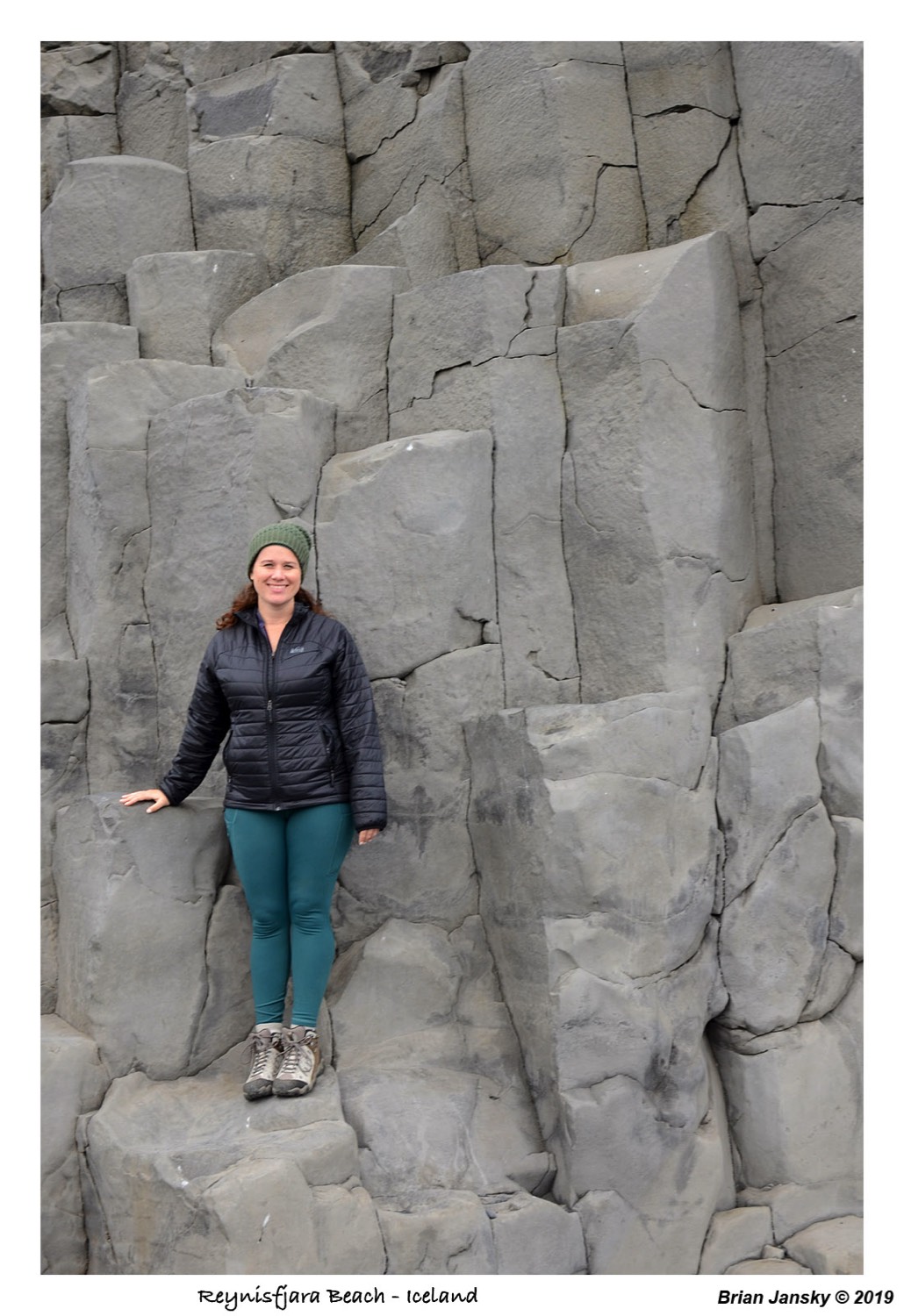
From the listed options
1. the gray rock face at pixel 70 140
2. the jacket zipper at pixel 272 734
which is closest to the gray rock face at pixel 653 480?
the jacket zipper at pixel 272 734

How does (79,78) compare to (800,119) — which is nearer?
(800,119)

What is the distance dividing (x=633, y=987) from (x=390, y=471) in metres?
2.16

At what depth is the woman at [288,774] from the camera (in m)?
4.18

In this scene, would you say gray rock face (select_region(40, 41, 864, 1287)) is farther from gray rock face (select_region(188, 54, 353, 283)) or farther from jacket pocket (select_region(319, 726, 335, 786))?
jacket pocket (select_region(319, 726, 335, 786))

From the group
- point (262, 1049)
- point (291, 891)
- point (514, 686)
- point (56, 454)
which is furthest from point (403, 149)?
point (262, 1049)

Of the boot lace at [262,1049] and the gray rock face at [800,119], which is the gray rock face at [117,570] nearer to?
the boot lace at [262,1049]

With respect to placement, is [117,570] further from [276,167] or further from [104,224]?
[276,167]

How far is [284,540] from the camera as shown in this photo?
14.0ft

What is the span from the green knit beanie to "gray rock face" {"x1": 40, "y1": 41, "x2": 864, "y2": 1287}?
1.17ft

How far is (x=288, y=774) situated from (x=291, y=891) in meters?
0.44

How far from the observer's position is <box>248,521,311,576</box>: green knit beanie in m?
4.27

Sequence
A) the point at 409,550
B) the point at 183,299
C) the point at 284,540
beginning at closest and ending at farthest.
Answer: the point at 284,540 → the point at 409,550 → the point at 183,299

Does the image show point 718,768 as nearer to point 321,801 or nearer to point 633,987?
point 633,987

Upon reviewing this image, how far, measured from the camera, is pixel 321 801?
418 cm
